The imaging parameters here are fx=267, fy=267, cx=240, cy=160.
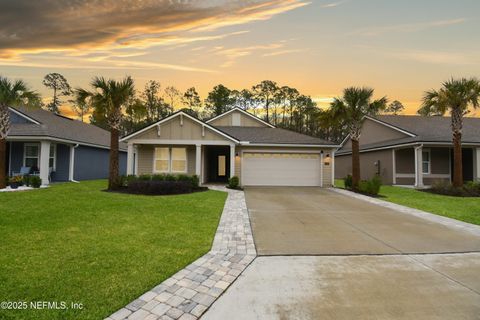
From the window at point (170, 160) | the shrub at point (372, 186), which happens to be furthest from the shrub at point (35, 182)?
the shrub at point (372, 186)

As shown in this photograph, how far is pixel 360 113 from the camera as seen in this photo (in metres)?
14.7

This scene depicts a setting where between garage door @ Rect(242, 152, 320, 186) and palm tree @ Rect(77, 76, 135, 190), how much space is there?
7.67 meters

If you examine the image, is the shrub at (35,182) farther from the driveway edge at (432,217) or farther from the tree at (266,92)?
the tree at (266,92)

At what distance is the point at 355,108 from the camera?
47.9ft

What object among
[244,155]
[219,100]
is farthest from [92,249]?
[219,100]

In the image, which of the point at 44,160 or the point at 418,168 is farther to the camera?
the point at 418,168

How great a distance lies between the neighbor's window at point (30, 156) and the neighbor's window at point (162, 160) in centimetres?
713

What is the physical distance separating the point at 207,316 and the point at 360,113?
14.4 meters

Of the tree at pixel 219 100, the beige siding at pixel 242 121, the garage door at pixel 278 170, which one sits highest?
the tree at pixel 219 100

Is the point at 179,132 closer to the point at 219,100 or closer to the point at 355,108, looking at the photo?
the point at 355,108

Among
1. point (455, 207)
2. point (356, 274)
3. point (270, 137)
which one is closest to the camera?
point (356, 274)

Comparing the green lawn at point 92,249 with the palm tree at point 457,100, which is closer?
the green lawn at point 92,249

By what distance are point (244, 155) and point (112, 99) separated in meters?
8.29

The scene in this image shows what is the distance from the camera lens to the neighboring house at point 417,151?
17248 mm
